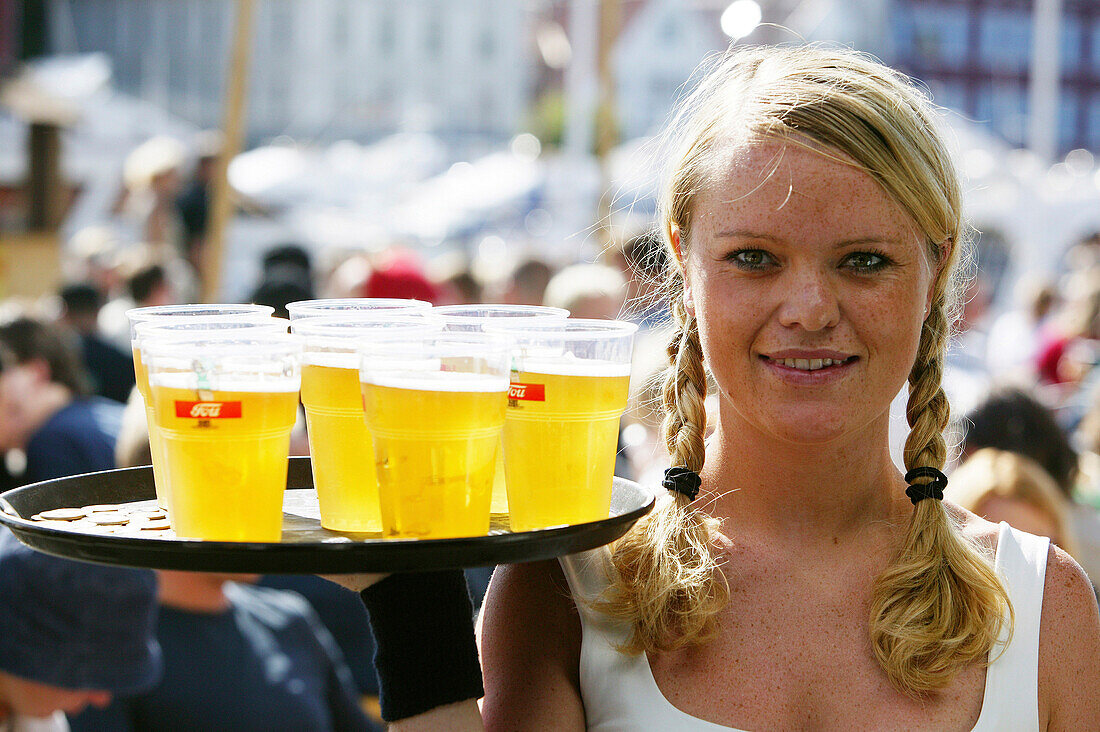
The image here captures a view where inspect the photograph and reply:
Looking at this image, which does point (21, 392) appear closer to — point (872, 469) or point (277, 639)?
point (277, 639)

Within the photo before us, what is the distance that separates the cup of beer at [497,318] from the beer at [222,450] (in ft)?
0.82

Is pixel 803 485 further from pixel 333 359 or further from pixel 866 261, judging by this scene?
pixel 333 359

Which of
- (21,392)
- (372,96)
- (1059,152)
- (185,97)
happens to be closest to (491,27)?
(372,96)

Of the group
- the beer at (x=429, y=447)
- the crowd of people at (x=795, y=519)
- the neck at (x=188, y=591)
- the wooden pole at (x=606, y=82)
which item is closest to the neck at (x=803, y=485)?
the crowd of people at (x=795, y=519)

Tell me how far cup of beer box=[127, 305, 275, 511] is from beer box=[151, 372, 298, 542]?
0.09 meters

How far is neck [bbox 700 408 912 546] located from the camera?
5.49 feet

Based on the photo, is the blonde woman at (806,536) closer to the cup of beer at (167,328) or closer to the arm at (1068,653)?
the arm at (1068,653)

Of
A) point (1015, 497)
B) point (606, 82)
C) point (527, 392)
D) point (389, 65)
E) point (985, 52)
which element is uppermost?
point (389, 65)

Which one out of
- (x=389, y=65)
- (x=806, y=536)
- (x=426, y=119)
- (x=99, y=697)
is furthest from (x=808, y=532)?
(x=389, y=65)

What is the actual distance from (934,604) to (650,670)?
1.37ft

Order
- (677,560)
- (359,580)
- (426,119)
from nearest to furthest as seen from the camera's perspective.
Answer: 1. (359,580)
2. (677,560)
3. (426,119)

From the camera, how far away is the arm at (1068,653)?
156cm

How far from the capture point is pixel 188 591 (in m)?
3.12

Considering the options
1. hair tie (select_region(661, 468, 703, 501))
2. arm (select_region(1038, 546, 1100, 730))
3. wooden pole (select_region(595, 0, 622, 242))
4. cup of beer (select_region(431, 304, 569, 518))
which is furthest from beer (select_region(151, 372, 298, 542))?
wooden pole (select_region(595, 0, 622, 242))
